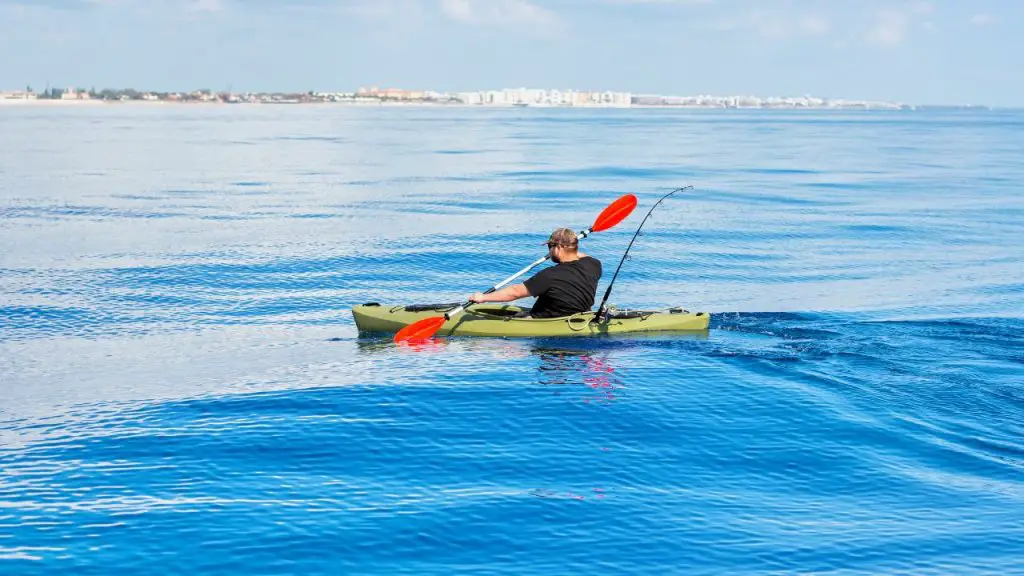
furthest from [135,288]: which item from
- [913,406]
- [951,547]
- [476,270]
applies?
[951,547]

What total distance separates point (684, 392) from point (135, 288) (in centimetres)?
1261

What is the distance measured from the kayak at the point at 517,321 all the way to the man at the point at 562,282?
0.29 m

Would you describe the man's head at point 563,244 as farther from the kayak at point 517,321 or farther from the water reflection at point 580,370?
the water reflection at point 580,370

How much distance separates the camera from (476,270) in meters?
24.1

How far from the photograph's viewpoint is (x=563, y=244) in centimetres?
1466

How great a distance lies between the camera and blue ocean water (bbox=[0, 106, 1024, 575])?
870 centimetres

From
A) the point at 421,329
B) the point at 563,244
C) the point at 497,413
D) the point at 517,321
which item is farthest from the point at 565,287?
the point at 497,413

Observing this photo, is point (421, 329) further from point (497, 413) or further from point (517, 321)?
point (497, 413)

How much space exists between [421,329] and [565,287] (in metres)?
2.22

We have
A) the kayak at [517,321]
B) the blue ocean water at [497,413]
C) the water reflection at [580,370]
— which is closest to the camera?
the blue ocean water at [497,413]

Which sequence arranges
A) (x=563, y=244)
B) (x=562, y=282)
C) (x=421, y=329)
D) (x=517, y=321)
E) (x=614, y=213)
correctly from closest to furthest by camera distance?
(x=563, y=244) → (x=562, y=282) → (x=517, y=321) → (x=421, y=329) → (x=614, y=213)

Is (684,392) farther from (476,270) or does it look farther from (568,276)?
(476,270)

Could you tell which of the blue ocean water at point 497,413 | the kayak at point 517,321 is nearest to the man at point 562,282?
the kayak at point 517,321

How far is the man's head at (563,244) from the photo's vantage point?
48.0 ft
